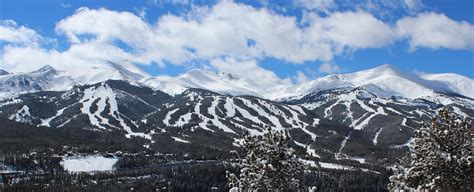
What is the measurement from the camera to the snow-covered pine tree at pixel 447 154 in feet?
103

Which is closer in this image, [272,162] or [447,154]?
[447,154]

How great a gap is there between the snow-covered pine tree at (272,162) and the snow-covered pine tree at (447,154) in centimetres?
694

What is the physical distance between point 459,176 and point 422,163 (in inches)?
80.1

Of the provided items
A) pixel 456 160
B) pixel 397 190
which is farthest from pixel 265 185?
pixel 456 160

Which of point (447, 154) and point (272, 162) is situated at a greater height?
point (447, 154)

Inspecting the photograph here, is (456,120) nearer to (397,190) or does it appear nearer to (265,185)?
(397,190)

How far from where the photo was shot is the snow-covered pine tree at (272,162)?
107 feet

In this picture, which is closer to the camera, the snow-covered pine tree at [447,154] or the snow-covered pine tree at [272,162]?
the snow-covered pine tree at [447,154]

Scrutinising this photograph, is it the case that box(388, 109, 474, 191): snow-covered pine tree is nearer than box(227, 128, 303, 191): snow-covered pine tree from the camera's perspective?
Yes

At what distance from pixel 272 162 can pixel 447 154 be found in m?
9.53

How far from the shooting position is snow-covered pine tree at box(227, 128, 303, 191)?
32.7 metres

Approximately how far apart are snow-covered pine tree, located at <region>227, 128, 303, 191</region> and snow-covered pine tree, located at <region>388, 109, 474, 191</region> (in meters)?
6.94

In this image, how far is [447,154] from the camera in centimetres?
3145

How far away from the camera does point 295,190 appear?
3309cm
